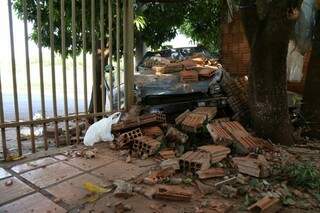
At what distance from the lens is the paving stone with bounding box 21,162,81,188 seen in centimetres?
323

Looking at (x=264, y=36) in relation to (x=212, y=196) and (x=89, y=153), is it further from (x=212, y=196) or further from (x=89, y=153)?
(x=89, y=153)

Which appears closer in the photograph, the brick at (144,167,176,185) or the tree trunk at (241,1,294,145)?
the brick at (144,167,176,185)

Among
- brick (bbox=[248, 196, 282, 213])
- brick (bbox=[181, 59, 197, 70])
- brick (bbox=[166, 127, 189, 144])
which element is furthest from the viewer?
brick (bbox=[181, 59, 197, 70])

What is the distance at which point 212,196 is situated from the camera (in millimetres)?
2898

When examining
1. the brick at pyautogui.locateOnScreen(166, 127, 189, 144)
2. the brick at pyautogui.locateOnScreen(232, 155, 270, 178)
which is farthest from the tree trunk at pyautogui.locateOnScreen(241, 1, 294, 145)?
the brick at pyautogui.locateOnScreen(166, 127, 189, 144)

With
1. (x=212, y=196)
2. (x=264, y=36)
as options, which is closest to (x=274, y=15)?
(x=264, y=36)

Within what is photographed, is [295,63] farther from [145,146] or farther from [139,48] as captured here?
[139,48]

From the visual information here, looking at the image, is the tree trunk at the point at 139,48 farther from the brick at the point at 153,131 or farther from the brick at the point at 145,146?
the brick at the point at 145,146

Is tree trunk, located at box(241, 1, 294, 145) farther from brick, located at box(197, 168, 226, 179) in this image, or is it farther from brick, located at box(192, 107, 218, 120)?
brick, located at box(197, 168, 226, 179)

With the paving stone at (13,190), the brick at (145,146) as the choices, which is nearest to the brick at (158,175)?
the brick at (145,146)

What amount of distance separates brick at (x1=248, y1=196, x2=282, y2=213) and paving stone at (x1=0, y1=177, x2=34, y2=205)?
6.85ft

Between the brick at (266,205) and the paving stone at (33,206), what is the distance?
1.61 metres

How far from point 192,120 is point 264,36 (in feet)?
4.91

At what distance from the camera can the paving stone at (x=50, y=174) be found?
3.23 meters
